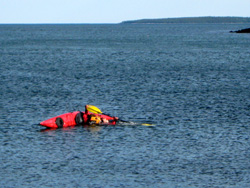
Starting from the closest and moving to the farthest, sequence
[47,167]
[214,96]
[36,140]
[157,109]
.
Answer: [47,167] → [36,140] → [157,109] → [214,96]

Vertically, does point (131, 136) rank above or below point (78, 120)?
below

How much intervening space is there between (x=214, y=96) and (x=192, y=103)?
21.7 ft

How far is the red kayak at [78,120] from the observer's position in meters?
47.9

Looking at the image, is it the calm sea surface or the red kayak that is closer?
the calm sea surface

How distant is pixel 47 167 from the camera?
115 ft

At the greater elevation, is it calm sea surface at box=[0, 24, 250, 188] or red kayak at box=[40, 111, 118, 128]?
red kayak at box=[40, 111, 118, 128]

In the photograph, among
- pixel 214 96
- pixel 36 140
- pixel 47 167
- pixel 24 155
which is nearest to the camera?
pixel 47 167

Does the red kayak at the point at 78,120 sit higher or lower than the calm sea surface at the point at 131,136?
higher

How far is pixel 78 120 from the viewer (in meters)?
49.2

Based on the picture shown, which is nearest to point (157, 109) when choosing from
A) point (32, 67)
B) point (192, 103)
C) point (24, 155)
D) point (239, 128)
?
point (192, 103)

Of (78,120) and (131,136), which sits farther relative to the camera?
(78,120)

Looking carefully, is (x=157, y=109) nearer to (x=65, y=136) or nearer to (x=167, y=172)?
(x=65, y=136)

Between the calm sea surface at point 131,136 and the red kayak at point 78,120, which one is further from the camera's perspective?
the red kayak at point 78,120

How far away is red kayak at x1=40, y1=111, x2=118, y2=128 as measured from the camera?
47.9 metres
